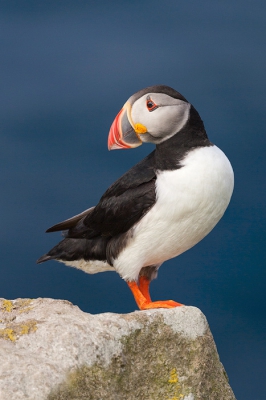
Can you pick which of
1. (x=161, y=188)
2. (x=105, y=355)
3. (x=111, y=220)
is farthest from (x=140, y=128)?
(x=105, y=355)

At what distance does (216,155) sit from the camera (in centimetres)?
426

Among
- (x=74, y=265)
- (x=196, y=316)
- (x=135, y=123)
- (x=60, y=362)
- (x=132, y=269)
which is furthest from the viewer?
(x=74, y=265)

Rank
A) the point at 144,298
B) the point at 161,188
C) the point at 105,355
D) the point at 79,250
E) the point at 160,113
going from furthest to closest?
the point at 79,250 → the point at 144,298 → the point at 161,188 → the point at 160,113 → the point at 105,355

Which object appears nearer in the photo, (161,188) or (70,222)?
(161,188)

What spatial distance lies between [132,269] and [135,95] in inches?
40.3

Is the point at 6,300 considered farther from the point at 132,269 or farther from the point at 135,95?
the point at 135,95

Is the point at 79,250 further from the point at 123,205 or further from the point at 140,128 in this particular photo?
the point at 140,128

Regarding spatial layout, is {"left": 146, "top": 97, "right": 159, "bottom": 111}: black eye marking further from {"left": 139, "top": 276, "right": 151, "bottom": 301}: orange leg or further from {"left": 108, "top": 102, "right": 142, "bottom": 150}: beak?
{"left": 139, "top": 276, "right": 151, "bottom": 301}: orange leg

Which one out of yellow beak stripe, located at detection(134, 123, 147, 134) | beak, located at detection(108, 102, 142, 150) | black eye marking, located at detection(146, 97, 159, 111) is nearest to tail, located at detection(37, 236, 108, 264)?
beak, located at detection(108, 102, 142, 150)

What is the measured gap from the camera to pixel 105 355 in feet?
10.7

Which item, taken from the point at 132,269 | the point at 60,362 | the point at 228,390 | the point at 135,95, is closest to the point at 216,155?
the point at 135,95

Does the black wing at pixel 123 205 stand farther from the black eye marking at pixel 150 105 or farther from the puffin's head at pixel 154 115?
the black eye marking at pixel 150 105

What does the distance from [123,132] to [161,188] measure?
0.38 m

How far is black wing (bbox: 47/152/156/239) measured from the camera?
445 cm
